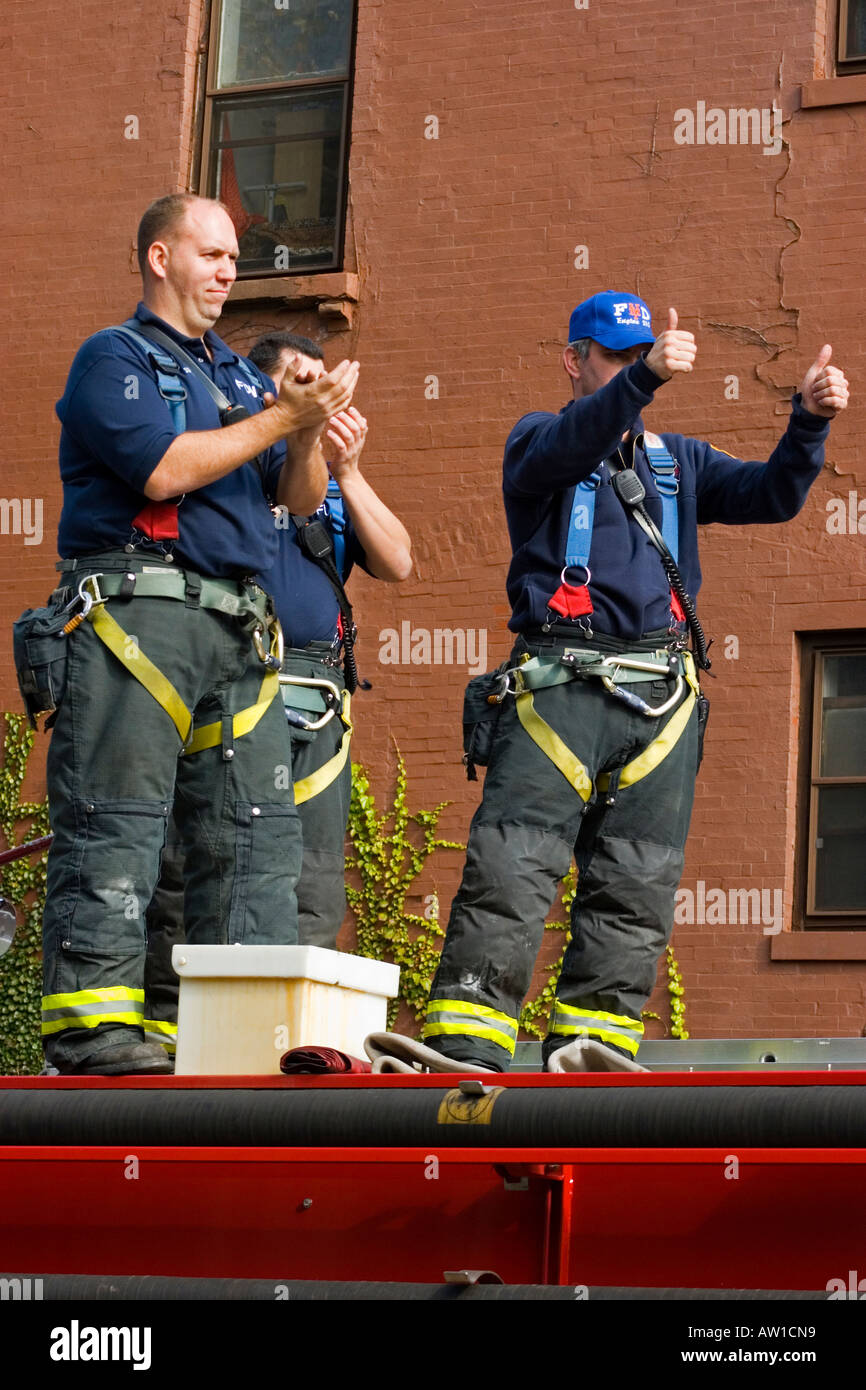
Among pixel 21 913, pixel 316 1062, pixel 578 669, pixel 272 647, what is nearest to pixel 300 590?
pixel 578 669

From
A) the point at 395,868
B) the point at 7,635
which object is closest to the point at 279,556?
the point at 395,868

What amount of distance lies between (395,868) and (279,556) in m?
4.60

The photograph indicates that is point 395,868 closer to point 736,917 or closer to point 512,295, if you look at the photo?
point 736,917

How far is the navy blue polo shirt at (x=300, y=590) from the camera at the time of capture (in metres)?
6.58

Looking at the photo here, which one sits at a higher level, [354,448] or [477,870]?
[354,448]

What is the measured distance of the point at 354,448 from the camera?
5590 millimetres

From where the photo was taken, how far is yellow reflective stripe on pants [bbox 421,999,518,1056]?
491 centimetres

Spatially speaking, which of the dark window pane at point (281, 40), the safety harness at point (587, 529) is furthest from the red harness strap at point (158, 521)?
the dark window pane at point (281, 40)

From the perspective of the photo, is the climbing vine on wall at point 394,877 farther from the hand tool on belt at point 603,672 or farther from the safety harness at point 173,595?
the safety harness at point 173,595

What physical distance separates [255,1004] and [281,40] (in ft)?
30.8

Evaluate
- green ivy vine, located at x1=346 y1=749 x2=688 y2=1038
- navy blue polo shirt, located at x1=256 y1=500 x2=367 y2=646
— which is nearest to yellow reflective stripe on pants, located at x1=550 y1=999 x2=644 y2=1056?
navy blue polo shirt, located at x1=256 y1=500 x2=367 y2=646

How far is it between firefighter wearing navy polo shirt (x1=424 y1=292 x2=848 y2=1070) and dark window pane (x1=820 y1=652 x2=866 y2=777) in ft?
15.8

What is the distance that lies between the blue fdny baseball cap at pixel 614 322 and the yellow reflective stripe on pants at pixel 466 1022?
75.7 inches
